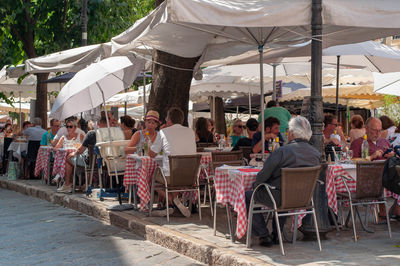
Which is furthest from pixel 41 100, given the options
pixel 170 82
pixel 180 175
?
pixel 180 175

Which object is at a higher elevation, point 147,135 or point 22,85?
point 22,85

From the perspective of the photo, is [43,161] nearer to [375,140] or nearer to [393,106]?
[375,140]

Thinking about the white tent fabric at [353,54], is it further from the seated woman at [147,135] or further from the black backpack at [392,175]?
the black backpack at [392,175]

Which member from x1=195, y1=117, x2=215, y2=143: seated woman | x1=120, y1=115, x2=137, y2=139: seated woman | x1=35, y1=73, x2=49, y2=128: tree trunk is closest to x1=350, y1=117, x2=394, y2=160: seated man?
x1=195, y1=117, x2=215, y2=143: seated woman

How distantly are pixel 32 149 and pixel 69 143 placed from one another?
117 inches

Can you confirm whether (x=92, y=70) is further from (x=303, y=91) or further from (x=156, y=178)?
(x=303, y=91)

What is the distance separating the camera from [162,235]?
855cm

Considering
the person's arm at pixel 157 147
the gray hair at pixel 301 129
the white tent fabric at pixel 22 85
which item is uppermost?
the white tent fabric at pixel 22 85

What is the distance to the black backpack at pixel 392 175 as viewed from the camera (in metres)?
7.84

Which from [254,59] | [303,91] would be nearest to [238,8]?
[254,59]

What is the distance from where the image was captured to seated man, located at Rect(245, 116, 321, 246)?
7.29 metres

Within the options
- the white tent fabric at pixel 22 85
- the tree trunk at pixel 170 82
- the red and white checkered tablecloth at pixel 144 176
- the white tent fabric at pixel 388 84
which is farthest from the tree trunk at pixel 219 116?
the red and white checkered tablecloth at pixel 144 176

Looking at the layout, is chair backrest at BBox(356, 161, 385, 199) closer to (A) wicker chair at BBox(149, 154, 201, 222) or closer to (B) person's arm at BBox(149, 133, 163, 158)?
(A) wicker chair at BBox(149, 154, 201, 222)

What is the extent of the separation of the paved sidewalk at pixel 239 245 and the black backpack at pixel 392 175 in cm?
62
